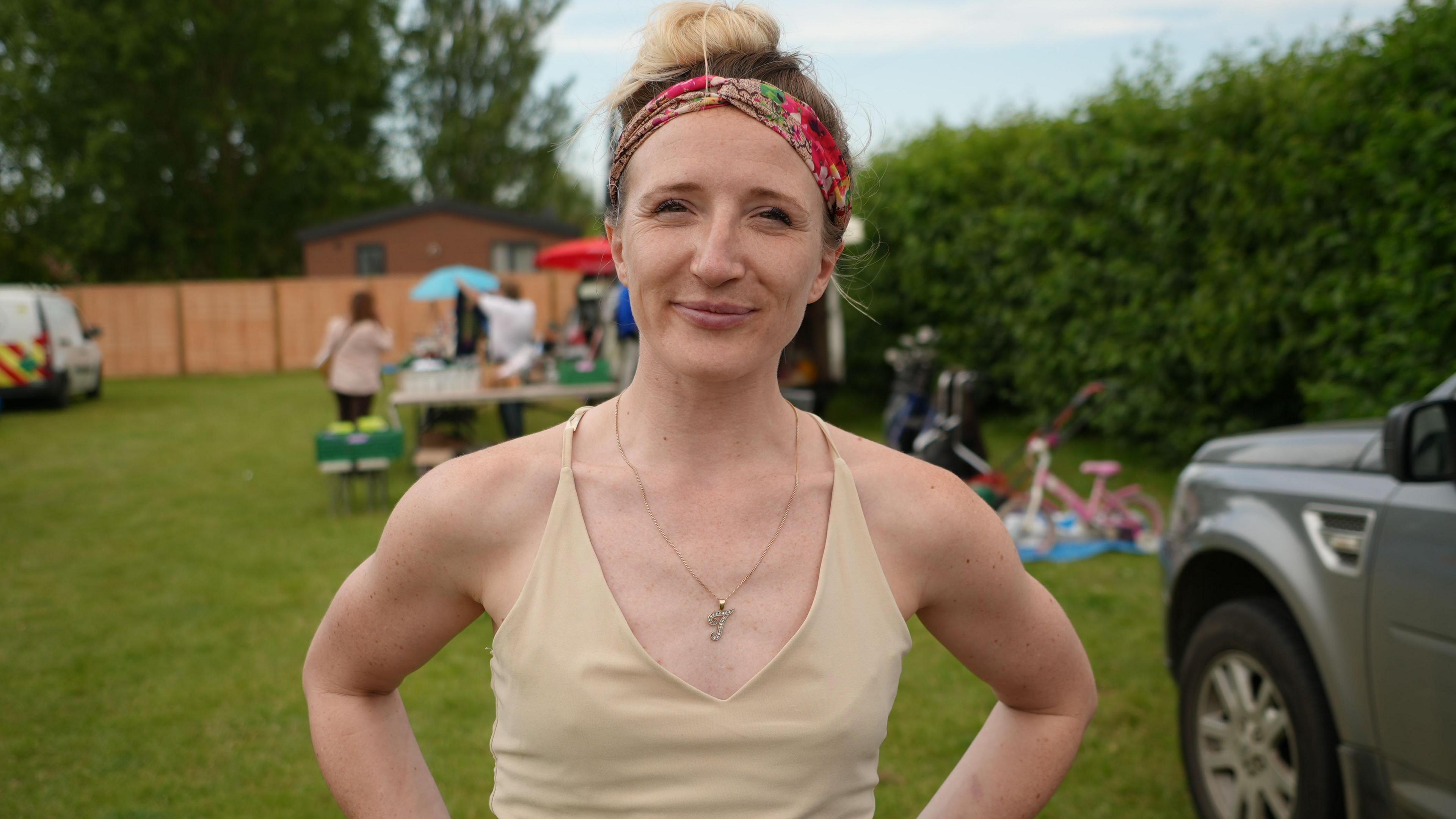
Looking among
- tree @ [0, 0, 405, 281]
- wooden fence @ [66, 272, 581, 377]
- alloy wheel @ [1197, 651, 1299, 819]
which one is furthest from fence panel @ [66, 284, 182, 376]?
alloy wheel @ [1197, 651, 1299, 819]

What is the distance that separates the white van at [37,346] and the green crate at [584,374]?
11611 mm

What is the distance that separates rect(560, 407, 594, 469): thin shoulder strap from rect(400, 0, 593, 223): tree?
1673 inches

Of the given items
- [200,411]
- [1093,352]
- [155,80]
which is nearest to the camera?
[1093,352]

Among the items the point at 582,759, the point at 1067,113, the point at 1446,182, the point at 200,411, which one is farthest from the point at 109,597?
the point at 200,411

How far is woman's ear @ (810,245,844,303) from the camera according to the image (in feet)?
5.45

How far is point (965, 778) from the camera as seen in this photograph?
5.84 feet

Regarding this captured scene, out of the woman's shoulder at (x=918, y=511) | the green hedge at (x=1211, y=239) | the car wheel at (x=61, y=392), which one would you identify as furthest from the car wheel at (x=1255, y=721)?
the car wheel at (x=61, y=392)

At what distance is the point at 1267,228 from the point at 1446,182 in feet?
6.98

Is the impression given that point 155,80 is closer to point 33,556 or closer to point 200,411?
point 200,411

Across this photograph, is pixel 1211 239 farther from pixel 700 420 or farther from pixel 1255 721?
pixel 700 420

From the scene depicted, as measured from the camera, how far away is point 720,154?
1494 mm

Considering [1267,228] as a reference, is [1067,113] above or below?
above

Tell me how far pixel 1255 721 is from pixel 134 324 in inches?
1171

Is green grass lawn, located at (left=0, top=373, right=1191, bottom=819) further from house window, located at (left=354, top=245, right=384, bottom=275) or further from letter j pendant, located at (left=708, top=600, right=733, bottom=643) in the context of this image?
house window, located at (left=354, top=245, right=384, bottom=275)
